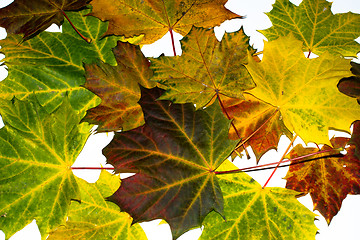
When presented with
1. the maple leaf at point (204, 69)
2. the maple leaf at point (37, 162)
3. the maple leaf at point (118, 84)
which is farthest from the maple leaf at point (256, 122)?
the maple leaf at point (37, 162)

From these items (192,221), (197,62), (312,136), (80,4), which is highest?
(80,4)

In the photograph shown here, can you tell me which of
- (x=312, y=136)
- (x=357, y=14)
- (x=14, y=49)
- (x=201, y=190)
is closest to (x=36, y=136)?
(x=14, y=49)

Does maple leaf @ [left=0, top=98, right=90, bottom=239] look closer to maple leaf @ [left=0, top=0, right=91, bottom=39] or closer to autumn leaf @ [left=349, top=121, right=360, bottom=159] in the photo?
maple leaf @ [left=0, top=0, right=91, bottom=39]

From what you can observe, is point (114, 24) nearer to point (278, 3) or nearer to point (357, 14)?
point (278, 3)

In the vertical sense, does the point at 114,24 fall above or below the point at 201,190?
above

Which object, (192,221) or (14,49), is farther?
(14,49)

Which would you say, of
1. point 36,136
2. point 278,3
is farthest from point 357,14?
point 36,136
